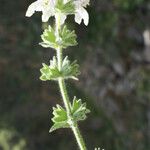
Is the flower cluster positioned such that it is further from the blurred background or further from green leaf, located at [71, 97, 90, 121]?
the blurred background

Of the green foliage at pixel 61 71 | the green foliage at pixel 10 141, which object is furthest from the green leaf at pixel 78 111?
the green foliage at pixel 10 141

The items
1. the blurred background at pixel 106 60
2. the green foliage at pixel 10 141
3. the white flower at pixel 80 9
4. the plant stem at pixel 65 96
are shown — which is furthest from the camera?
the green foliage at pixel 10 141

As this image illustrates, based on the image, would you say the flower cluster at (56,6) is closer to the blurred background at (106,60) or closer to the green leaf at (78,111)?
the green leaf at (78,111)

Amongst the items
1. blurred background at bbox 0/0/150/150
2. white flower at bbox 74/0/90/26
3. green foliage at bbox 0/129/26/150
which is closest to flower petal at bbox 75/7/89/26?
white flower at bbox 74/0/90/26

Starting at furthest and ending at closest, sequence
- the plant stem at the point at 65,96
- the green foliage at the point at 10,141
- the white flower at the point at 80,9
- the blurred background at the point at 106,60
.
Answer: the green foliage at the point at 10,141, the blurred background at the point at 106,60, the white flower at the point at 80,9, the plant stem at the point at 65,96

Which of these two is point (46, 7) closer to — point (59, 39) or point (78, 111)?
point (59, 39)

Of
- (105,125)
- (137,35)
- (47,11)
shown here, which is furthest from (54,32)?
(105,125)

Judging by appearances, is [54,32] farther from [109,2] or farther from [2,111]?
[2,111]
